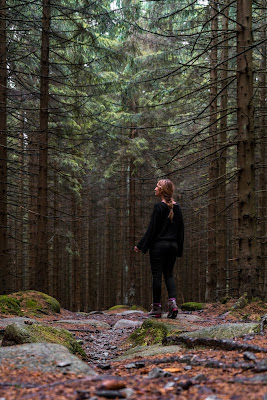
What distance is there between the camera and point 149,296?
31.6 m

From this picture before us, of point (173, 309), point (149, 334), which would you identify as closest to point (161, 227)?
point (173, 309)

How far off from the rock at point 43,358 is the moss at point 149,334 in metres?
1.90

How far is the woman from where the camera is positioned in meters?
5.79

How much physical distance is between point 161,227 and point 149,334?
6.12 feet

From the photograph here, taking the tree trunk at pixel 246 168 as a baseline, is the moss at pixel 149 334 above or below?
below

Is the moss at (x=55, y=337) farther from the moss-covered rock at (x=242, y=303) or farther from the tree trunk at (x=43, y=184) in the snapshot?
the tree trunk at (x=43, y=184)

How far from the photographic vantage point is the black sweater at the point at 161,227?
Result: 19.1ft

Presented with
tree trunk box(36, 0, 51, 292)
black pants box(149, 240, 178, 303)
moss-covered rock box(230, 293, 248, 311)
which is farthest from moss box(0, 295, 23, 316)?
moss-covered rock box(230, 293, 248, 311)

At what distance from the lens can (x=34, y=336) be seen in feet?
11.0

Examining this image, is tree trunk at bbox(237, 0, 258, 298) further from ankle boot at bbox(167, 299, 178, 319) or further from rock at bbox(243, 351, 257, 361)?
rock at bbox(243, 351, 257, 361)

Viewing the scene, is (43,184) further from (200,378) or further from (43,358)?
(200,378)

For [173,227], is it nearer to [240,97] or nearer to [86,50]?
[240,97]

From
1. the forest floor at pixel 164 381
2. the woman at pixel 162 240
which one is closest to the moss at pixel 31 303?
the woman at pixel 162 240

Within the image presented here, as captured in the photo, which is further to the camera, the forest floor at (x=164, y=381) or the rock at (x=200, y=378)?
the rock at (x=200, y=378)
